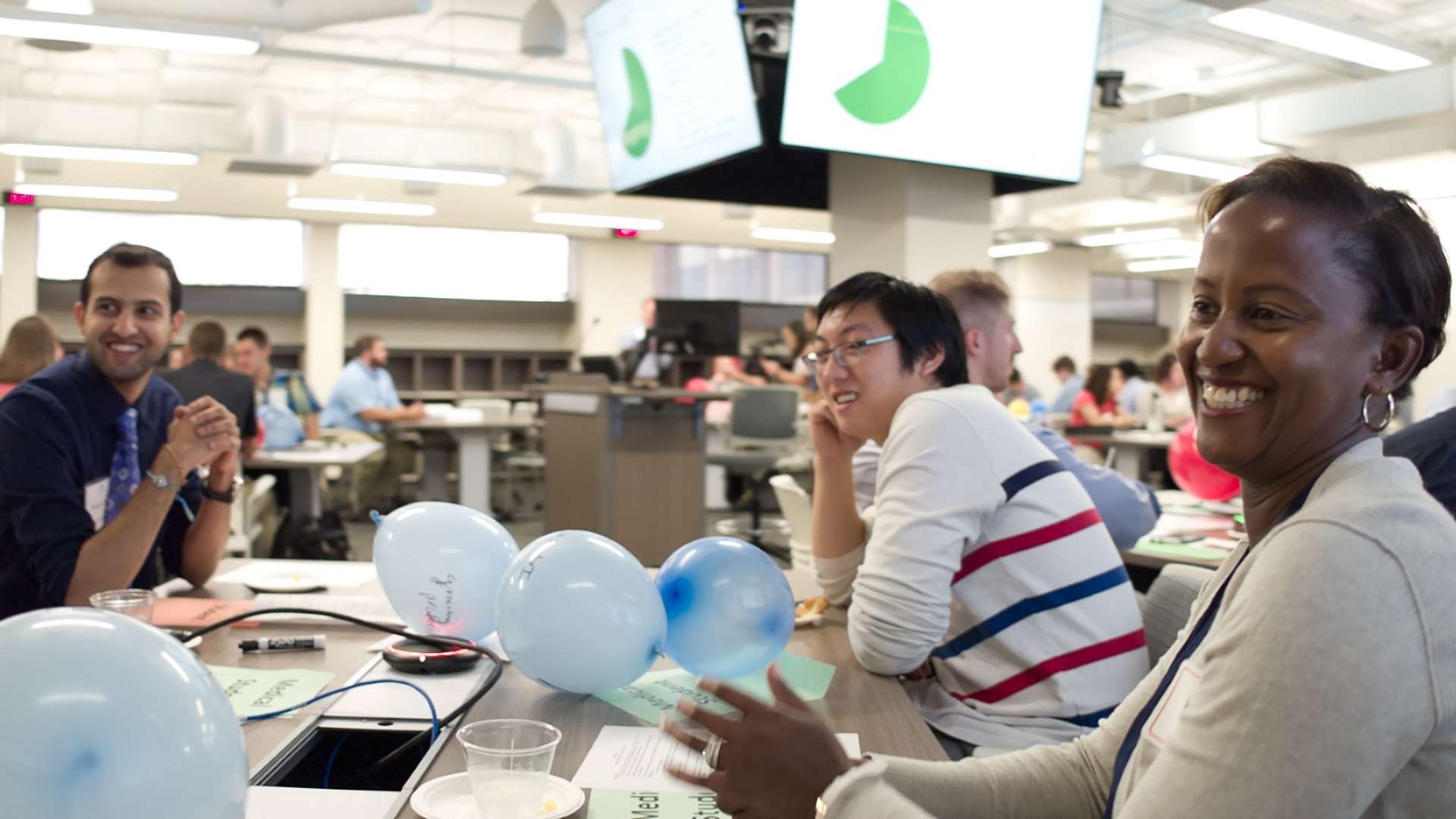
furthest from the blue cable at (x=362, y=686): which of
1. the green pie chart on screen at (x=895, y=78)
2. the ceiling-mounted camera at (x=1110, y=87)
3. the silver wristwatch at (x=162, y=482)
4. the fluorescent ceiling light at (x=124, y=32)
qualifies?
the ceiling-mounted camera at (x=1110, y=87)

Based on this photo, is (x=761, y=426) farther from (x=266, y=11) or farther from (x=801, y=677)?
(x=801, y=677)

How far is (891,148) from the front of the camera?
11.9 ft

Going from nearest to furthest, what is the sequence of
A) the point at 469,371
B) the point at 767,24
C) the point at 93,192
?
the point at 767,24 → the point at 93,192 → the point at 469,371


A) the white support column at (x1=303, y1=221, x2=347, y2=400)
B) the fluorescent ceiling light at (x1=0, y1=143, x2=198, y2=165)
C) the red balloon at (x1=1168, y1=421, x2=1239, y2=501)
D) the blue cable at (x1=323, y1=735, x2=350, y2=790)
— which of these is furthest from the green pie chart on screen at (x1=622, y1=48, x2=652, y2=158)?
the white support column at (x1=303, y1=221, x2=347, y2=400)

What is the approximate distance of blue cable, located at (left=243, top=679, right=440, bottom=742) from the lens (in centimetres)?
134

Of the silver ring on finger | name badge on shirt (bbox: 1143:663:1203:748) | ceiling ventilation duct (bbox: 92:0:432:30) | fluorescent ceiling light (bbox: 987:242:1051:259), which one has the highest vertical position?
ceiling ventilation duct (bbox: 92:0:432:30)

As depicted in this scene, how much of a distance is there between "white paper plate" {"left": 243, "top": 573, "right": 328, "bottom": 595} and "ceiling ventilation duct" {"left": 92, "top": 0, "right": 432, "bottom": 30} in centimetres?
382

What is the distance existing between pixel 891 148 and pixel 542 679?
263 centimetres

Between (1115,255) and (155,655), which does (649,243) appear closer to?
(1115,255)

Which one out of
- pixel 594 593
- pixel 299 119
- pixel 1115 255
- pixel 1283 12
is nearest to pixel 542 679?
pixel 594 593

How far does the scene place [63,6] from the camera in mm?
5078

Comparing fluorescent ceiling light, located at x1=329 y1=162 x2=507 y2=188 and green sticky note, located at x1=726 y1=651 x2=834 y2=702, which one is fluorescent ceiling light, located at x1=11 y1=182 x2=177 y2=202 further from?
green sticky note, located at x1=726 y1=651 x2=834 y2=702

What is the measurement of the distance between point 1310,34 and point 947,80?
9.86 ft

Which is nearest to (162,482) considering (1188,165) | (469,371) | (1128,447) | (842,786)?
(842,786)
